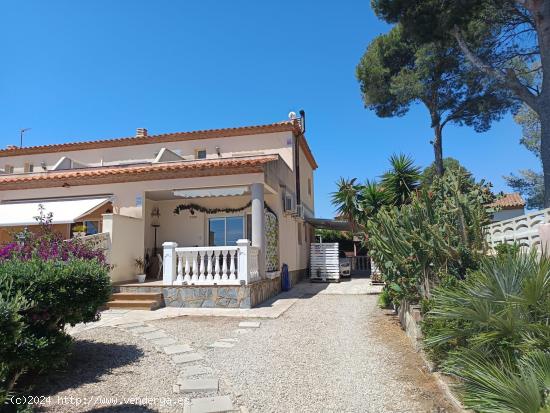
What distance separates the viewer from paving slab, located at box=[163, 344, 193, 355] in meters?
8.91

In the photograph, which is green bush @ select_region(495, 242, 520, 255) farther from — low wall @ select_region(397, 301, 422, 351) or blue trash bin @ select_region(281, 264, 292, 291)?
blue trash bin @ select_region(281, 264, 292, 291)

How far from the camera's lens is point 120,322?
12.1m

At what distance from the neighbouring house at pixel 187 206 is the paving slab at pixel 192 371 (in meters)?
6.86

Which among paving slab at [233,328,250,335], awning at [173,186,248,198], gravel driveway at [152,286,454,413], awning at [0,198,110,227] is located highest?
awning at [173,186,248,198]

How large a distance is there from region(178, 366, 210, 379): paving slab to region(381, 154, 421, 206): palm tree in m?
13.1

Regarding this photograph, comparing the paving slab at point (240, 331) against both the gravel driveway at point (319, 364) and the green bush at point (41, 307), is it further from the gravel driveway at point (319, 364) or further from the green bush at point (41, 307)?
the green bush at point (41, 307)

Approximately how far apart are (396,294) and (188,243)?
13.4 meters

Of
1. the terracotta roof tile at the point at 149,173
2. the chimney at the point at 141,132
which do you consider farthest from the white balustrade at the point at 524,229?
the chimney at the point at 141,132

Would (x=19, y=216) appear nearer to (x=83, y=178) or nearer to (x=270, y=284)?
(x=83, y=178)

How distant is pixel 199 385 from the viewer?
22.4 feet

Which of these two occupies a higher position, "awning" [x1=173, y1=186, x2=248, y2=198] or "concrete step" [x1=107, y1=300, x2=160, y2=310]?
"awning" [x1=173, y1=186, x2=248, y2=198]

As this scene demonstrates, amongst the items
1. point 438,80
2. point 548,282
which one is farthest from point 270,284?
point 438,80

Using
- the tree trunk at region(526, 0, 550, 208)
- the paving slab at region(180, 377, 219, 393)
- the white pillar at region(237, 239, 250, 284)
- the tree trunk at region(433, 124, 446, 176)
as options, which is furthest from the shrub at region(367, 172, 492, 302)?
the tree trunk at region(433, 124, 446, 176)

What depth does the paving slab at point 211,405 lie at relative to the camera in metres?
5.91
